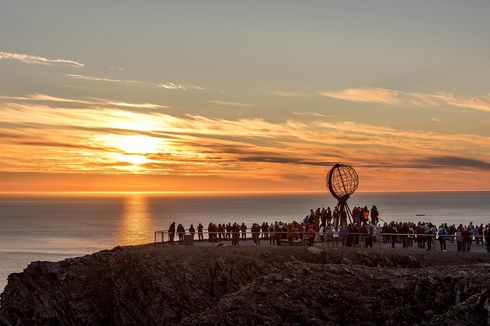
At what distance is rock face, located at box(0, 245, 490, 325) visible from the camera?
26.5 metres

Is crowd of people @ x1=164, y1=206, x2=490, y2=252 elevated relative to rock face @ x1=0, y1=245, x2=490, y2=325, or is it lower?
elevated

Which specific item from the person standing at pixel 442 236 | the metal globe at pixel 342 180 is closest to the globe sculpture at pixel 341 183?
the metal globe at pixel 342 180

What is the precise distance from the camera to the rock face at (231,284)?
26.5 metres

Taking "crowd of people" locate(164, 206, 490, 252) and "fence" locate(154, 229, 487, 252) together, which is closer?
"crowd of people" locate(164, 206, 490, 252)

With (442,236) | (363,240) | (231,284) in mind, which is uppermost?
(442,236)

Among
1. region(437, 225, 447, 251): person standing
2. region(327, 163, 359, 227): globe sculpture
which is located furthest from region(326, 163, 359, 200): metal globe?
region(437, 225, 447, 251): person standing

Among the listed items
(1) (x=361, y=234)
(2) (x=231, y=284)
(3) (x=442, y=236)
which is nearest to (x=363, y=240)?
(1) (x=361, y=234)

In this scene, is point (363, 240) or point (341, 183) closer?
point (363, 240)

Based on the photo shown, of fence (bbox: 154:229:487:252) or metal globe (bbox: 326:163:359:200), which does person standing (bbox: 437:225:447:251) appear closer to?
fence (bbox: 154:229:487:252)

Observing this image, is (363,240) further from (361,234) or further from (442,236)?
(442,236)

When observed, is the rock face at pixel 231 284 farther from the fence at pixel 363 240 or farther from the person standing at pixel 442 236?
the fence at pixel 363 240

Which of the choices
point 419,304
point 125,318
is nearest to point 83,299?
point 125,318

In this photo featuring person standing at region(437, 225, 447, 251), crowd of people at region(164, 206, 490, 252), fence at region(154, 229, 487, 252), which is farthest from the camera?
fence at region(154, 229, 487, 252)

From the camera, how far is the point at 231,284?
115ft
